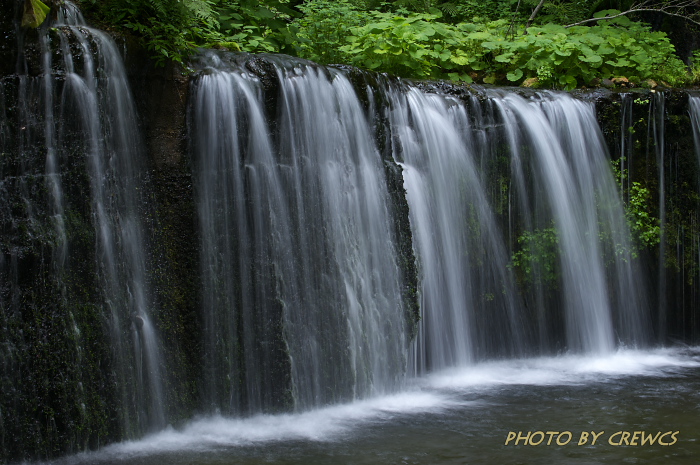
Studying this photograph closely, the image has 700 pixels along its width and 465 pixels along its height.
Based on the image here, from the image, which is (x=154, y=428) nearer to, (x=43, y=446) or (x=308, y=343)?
(x=43, y=446)

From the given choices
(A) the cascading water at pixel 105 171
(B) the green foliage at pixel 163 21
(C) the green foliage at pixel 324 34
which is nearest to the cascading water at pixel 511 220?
(B) the green foliage at pixel 163 21

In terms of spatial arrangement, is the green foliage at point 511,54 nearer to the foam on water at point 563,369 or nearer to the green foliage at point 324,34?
the green foliage at point 324,34

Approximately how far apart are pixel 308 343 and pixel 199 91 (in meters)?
2.42

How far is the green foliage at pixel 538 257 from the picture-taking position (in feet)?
27.3

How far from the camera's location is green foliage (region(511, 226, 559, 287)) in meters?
8.33

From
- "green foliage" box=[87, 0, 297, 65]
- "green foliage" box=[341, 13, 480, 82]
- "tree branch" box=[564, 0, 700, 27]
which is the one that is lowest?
"green foliage" box=[87, 0, 297, 65]

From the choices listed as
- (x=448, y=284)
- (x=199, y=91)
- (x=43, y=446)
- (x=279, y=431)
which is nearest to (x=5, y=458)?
(x=43, y=446)

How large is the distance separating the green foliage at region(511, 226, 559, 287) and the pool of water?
1332 mm

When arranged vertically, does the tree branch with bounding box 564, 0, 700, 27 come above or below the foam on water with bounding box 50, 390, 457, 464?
above

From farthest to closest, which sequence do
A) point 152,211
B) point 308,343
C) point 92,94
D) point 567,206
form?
point 567,206 < point 308,343 < point 152,211 < point 92,94

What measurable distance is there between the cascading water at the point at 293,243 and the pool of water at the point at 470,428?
15.8 inches

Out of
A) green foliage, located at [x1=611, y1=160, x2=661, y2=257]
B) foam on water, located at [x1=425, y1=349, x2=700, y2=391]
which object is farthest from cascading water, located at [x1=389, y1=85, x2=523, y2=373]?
green foliage, located at [x1=611, y1=160, x2=661, y2=257]

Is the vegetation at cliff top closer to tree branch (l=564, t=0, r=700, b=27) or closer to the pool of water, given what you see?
tree branch (l=564, t=0, r=700, b=27)

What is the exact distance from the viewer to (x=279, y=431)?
561cm
